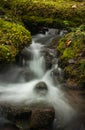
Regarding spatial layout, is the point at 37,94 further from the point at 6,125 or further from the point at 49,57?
the point at 49,57

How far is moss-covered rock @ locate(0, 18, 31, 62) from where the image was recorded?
8812mm

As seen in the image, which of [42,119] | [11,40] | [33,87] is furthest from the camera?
[11,40]

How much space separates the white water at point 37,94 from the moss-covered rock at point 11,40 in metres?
0.71

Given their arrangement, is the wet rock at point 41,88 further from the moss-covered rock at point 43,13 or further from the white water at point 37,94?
the moss-covered rock at point 43,13

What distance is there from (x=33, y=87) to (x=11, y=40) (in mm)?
1653

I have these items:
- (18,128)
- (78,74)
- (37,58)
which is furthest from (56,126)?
(37,58)

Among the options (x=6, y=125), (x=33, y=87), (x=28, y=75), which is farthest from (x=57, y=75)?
(x=6, y=125)

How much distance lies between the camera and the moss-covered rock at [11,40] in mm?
8812

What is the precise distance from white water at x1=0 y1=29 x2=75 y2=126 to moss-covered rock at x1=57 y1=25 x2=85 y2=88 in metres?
0.49

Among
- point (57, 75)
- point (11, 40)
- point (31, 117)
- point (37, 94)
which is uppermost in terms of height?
point (11, 40)

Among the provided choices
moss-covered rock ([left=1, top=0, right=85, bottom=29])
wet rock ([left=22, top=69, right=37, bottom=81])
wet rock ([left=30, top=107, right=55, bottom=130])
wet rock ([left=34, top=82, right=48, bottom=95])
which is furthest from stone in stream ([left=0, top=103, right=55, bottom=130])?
moss-covered rock ([left=1, top=0, right=85, bottom=29])

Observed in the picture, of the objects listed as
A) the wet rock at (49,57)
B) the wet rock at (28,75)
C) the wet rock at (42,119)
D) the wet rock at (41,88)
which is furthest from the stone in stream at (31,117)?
the wet rock at (49,57)

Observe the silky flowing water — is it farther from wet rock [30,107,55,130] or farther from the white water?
wet rock [30,107,55,130]

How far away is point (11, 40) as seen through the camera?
372 inches
